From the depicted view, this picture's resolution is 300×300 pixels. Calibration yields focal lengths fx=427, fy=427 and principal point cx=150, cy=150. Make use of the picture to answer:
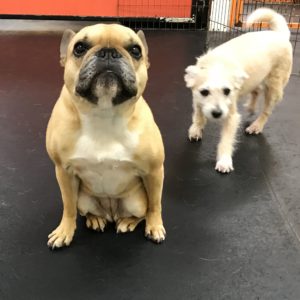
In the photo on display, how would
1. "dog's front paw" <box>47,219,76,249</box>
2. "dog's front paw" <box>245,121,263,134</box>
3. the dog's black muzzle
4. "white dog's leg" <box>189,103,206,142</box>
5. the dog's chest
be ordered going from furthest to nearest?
"dog's front paw" <box>245,121,263,134</box>
"white dog's leg" <box>189,103,206,142</box>
"dog's front paw" <box>47,219,76,249</box>
the dog's chest
the dog's black muzzle

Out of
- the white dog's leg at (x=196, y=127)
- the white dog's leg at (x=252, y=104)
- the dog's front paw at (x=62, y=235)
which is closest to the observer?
the dog's front paw at (x=62, y=235)

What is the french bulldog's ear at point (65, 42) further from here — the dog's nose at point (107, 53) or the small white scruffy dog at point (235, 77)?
the small white scruffy dog at point (235, 77)

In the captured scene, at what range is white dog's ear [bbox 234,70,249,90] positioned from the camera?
82.1 inches

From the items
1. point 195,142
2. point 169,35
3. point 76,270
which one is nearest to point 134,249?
point 76,270

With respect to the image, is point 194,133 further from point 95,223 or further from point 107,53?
point 107,53

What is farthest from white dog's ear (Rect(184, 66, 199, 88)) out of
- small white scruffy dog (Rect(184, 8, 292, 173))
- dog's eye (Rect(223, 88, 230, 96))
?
dog's eye (Rect(223, 88, 230, 96))

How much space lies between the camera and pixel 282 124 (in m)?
2.67

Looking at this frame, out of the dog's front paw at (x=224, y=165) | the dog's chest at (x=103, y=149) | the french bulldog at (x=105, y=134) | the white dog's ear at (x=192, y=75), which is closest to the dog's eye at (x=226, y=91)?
the white dog's ear at (x=192, y=75)

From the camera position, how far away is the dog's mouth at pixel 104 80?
48.5 inches

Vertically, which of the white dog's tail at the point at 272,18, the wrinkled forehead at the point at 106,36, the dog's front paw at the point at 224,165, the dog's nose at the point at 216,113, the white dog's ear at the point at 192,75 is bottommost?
the dog's front paw at the point at 224,165

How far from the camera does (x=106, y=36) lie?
4.19ft

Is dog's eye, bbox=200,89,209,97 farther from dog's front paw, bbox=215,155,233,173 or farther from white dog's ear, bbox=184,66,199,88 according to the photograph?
dog's front paw, bbox=215,155,233,173

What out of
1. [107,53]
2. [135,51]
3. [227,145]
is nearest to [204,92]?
[227,145]

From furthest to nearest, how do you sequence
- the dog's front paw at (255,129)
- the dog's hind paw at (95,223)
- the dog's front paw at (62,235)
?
the dog's front paw at (255,129) < the dog's hind paw at (95,223) < the dog's front paw at (62,235)
